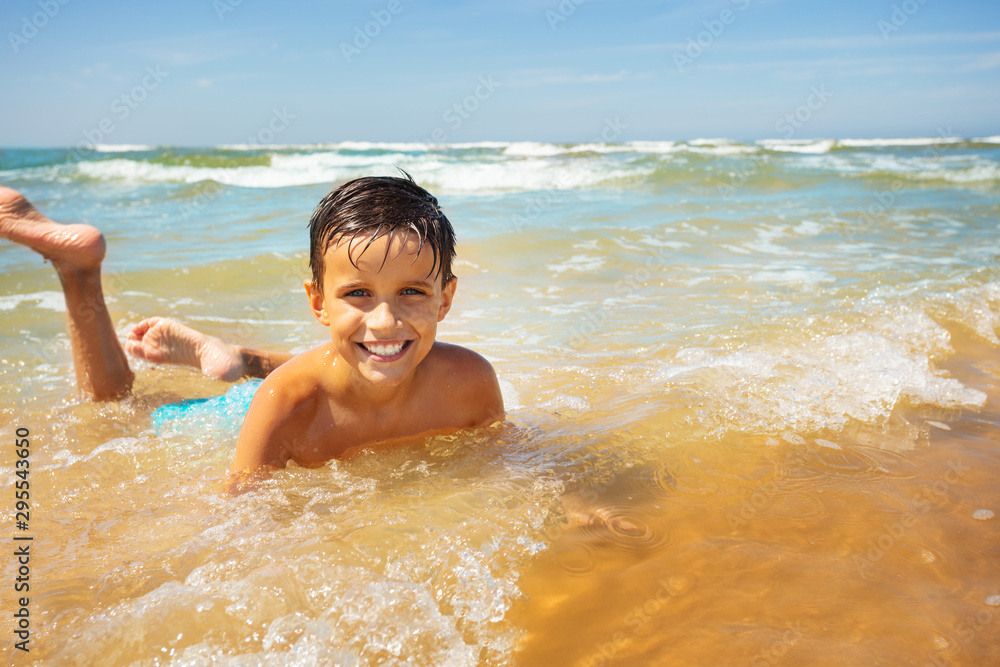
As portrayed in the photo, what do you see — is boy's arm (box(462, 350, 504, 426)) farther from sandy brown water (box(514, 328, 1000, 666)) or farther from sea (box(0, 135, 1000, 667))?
sandy brown water (box(514, 328, 1000, 666))

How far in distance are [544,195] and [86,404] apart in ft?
35.5

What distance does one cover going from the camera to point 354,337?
2.12m

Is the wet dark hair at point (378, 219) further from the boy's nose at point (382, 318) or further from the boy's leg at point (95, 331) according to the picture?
the boy's leg at point (95, 331)

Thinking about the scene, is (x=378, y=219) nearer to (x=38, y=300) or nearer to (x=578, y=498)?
(x=578, y=498)

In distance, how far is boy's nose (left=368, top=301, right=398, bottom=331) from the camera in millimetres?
2062

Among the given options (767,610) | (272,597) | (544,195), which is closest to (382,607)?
(272,597)

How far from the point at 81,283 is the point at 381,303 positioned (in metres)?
1.67

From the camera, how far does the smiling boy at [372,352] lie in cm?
205

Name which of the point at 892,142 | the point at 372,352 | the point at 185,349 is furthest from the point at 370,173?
the point at 892,142

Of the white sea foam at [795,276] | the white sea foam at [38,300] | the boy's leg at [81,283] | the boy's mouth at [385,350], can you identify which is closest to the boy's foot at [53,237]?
the boy's leg at [81,283]

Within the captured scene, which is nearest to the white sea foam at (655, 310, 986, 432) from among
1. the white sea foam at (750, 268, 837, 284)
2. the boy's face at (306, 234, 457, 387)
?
the boy's face at (306, 234, 457, 387)

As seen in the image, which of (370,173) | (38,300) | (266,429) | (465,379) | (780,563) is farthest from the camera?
(370,173)

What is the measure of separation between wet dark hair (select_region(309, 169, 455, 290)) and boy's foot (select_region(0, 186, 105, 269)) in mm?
1333

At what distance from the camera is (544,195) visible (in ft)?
43.5
